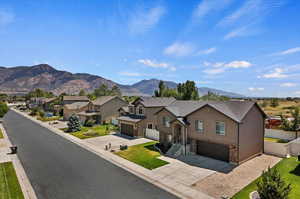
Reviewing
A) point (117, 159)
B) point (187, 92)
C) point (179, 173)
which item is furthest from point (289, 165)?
point (187, 92)

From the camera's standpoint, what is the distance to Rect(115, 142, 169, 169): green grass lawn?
18489 millimetres

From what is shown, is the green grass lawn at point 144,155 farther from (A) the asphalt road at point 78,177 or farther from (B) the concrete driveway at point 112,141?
(A) the asphalt road at point 78,177

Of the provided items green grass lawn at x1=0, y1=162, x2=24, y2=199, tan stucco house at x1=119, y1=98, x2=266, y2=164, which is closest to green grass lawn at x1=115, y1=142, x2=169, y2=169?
tan stucco house at x1=119, y1=98, x2=266, y2=164

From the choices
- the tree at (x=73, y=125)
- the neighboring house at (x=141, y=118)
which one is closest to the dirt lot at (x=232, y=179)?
the neighboring house at (x=141, y=118)

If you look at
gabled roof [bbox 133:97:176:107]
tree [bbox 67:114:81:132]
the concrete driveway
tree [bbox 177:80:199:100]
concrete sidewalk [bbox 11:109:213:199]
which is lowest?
the concrete driveway

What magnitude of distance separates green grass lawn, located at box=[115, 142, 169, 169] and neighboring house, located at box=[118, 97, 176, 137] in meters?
5.54

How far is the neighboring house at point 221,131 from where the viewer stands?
60.0 feet

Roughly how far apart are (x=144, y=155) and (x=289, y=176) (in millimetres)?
14471

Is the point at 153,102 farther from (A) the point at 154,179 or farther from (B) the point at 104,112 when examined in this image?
(A) the point at 154,179

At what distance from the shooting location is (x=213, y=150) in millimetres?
20391

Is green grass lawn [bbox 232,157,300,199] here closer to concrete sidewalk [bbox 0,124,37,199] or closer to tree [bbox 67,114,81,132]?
concrete sidewalk [bbox 0,124,37,199]

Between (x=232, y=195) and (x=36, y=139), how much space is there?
99.1ft

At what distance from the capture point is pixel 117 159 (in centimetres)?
1986

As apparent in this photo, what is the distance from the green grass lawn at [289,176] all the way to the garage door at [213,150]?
4818mm
